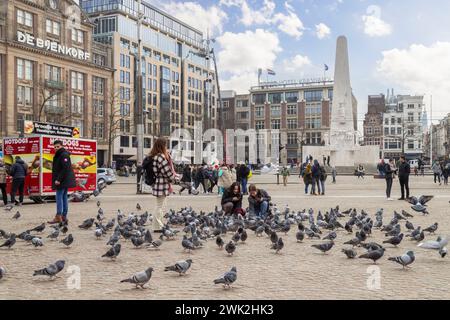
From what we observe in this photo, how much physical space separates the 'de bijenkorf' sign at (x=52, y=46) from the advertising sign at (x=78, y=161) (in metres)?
39.5

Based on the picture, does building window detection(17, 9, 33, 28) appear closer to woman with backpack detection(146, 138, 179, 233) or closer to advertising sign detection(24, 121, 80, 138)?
advertising sign detection(24, 121, 80, 138)

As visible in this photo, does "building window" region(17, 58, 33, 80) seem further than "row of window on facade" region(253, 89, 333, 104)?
No

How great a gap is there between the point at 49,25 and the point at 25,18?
3731 mm

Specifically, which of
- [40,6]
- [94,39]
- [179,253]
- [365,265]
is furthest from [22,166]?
[94,39]

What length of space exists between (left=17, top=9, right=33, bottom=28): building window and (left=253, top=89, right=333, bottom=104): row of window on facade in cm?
7168

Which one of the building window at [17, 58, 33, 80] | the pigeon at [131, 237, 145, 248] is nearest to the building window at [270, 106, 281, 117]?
the building window at [17, 58, 33, 80]

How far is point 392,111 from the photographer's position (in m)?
129

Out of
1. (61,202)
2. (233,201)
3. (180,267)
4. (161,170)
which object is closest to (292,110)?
(233,201)

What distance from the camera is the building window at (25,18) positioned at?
57.0 m

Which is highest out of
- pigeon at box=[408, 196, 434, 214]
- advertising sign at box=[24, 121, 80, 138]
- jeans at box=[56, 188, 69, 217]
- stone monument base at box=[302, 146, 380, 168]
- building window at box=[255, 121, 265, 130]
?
building window at box=[255, 121, 265, 130]

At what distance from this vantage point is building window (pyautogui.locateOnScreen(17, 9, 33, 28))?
187 ft

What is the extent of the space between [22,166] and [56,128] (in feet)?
11.3

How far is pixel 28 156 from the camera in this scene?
2066cm

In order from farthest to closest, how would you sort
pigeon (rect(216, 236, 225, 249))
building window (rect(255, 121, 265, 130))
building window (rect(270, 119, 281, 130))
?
building window (rect(255, 121, 265, 130))
building window (rect(270, 119, 281, 130))
pigeon (rect(216, 236, 225, 249))
